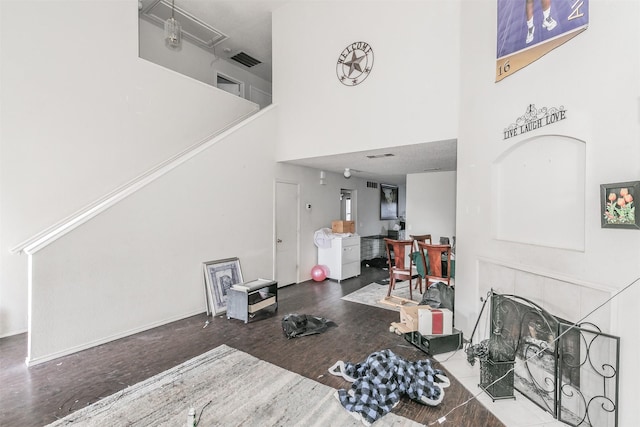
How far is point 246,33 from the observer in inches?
236

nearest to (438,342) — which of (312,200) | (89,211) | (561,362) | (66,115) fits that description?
(561,362)

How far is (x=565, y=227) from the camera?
221 cm

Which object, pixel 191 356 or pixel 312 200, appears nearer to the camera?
pixel 191 356

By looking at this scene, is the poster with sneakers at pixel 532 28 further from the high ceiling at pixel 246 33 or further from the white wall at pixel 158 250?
the white wall at pixel 158 250

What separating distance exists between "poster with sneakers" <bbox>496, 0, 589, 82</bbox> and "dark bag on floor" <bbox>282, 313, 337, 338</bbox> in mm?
3375

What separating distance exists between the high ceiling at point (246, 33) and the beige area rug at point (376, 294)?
238cm

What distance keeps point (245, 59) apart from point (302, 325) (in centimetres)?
645

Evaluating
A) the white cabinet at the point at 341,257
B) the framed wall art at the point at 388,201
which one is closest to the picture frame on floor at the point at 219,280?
the white cabinet at the point at 341,257

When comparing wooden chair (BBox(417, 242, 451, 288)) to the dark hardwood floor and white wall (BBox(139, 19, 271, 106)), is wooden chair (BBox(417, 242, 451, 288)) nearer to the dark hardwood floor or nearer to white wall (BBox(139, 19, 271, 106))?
the dark hardwood floor

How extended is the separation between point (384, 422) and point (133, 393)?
6.66ft

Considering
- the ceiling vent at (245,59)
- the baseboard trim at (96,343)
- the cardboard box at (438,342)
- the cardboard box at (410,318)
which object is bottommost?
the baseboard trim at (96,343)

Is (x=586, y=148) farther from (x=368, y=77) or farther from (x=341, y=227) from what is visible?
(x=341, y=227)

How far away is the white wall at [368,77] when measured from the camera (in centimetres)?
348

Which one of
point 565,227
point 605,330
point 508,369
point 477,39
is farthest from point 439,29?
point 508,369
